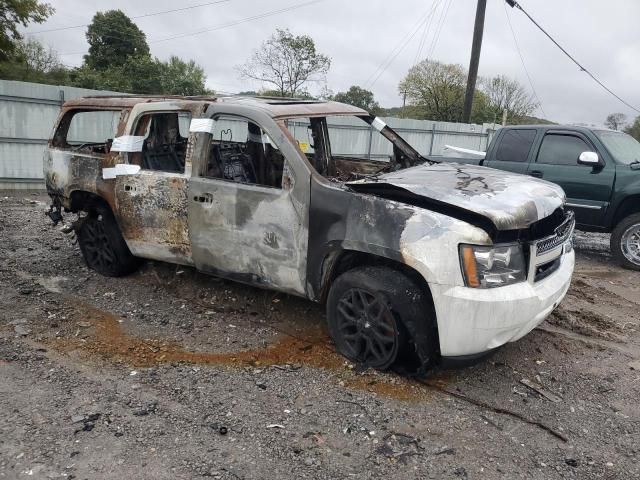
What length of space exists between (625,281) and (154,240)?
533cm

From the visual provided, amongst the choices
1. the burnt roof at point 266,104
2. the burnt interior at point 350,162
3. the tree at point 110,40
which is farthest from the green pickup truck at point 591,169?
the tree at point 110,40

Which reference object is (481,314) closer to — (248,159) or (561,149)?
(248,159)

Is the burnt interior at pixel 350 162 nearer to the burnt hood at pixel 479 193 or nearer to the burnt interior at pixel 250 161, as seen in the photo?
the burnt interior at pixel 250 161

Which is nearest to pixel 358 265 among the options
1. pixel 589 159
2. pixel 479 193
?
pixel 479 193

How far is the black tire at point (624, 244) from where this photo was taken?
657cm

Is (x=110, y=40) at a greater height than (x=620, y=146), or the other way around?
(x=110, y=40)

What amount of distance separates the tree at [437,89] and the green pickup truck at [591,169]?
36.2 m

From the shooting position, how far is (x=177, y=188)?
426 cm

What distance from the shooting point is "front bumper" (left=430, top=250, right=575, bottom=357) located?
300 cm

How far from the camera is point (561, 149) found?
7.19m

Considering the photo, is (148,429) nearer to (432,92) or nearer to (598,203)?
(598,203)

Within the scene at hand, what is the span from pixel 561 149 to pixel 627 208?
3.82 ft

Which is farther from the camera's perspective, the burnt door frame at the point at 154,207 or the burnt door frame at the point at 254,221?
the burnt door frame at the point at 154,207

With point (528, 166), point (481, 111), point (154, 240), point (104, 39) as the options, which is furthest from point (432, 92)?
point (154, 240)
